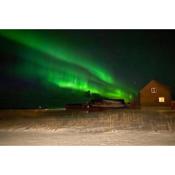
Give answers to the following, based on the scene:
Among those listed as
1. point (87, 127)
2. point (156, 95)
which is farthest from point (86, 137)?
point (156, 95)

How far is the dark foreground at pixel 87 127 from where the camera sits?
3.81 m

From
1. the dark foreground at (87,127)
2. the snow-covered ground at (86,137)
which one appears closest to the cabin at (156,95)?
the dark foreground at (87,127)

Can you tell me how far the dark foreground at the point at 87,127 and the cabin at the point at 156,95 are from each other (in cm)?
10

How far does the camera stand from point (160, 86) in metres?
3.88

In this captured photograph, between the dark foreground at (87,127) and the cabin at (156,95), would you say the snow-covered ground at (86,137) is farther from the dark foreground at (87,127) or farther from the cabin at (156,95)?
the cabin at (156,95)

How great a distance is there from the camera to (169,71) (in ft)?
12.7

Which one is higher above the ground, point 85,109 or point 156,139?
point 85,109

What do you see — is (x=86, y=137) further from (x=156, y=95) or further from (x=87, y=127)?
(x=156, y=95)

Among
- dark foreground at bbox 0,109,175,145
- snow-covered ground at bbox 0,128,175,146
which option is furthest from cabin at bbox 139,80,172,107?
snow-covered ground at bbox 0,128,175,146
